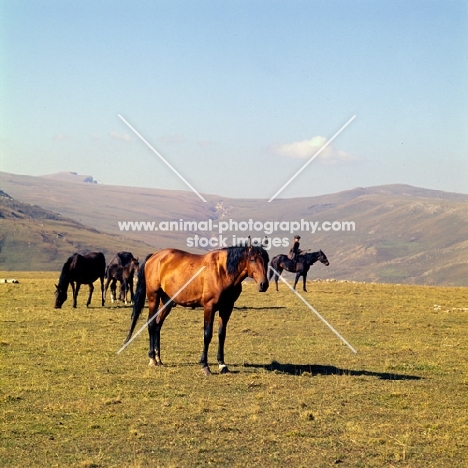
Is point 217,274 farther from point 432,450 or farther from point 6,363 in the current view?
point 432,450

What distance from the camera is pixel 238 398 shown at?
40.7 ft

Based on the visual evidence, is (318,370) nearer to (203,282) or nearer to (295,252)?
(203,282)

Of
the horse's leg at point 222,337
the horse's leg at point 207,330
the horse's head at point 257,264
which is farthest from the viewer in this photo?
the horse's leg at point 222,337

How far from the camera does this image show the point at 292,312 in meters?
28.0

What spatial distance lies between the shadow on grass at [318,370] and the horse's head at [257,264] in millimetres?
2107

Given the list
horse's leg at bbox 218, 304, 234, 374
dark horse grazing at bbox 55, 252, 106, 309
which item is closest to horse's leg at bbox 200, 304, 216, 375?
horse's leg at bbox 218, 304, 234, 374

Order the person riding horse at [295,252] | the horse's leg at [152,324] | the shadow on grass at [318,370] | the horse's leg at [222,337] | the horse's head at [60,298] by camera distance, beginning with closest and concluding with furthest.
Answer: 1. the horse's leg at [222,337]
2. the shadow on grass at [318,370]
3. the horse's leg at [152,324]
4. the horse's head at [60,298]
5. the person riding horse at [295,252]

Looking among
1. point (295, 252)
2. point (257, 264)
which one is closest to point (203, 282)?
point (257, 264)

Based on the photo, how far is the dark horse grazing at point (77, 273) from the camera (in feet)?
93.0

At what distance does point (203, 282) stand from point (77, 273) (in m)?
15.1

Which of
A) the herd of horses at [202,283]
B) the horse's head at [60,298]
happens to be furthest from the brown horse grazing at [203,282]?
the horse's head at [60,298]

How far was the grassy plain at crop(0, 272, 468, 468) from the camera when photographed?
9352 millimetres

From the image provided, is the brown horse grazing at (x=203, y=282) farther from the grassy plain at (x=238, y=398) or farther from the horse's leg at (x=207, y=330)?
the grassy plain at (x=238, y=398)

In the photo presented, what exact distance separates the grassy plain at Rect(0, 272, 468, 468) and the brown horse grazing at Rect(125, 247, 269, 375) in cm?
88
